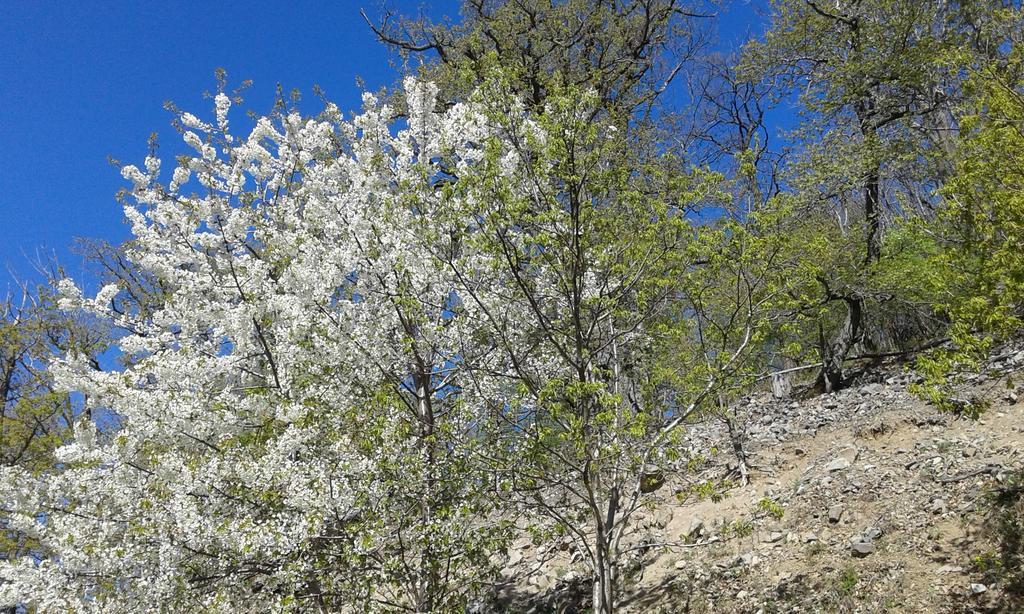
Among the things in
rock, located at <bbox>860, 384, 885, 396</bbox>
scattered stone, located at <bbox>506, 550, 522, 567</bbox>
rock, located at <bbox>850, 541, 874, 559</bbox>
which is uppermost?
rock, located at <bbox>860, 384, 885, 396</bbox>

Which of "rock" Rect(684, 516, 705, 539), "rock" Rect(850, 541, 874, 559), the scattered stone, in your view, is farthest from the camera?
the scattered stone

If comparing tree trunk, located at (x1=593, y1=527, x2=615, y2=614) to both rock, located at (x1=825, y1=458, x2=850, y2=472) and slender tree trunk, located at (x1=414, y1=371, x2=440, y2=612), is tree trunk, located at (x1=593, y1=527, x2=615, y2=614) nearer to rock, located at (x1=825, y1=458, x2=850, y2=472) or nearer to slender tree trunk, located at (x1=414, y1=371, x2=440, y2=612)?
slender tree trunk, located at (x1=414, y1=371, x2=440, y2=612)

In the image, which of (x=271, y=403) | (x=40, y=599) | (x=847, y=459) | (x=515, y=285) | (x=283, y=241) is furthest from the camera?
(x=847, y=459)

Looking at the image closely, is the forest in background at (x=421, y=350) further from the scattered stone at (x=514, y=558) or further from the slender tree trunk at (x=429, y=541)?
the scattered stone at (x=514, y=558)

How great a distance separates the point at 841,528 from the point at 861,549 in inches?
23.0

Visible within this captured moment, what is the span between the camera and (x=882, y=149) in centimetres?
1245

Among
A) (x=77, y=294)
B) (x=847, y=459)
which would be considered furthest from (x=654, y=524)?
(x=77, y=294)

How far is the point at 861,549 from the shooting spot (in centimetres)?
626

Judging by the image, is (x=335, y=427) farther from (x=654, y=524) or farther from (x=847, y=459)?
(x=847, y=459)

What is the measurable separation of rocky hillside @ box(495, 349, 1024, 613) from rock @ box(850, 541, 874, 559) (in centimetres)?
2

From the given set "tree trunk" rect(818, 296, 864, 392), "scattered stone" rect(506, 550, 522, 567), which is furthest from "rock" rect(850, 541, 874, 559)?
"tree trunk" rect(818, 296, 864, 392)

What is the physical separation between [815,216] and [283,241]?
12.7 meters

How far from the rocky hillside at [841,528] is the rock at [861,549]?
2 centimetres

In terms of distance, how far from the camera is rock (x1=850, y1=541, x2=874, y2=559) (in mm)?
6238
